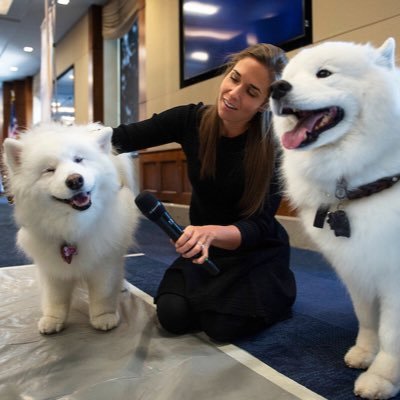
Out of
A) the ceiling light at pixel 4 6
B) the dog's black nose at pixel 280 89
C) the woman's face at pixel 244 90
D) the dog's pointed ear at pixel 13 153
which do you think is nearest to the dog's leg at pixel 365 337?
the dog's black nose at pixel 280 89

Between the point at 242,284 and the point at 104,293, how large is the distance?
20.0 inches

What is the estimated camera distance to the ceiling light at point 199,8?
3852 mm

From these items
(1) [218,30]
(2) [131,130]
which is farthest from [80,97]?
(2) [131,130]

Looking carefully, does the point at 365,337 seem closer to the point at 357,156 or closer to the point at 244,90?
the point at 357,156

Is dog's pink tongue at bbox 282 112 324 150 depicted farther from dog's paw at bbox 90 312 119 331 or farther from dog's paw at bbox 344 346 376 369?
dog's paw at bbox 90 312 119 331

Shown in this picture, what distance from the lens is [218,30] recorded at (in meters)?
3.79

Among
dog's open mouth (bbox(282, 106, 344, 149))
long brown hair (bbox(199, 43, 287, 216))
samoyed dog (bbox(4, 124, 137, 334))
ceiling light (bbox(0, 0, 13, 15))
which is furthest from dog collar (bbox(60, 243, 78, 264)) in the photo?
ceiling light (bbox(0, 0, 13, 15))

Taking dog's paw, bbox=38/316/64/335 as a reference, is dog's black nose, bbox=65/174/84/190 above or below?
above

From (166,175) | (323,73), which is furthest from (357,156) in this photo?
(166,175)

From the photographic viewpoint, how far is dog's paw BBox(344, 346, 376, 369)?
1237 millimetres

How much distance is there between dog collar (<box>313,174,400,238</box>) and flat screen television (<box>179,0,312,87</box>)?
2071 mm

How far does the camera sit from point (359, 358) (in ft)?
4.08

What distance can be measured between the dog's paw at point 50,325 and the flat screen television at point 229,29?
6.99ft

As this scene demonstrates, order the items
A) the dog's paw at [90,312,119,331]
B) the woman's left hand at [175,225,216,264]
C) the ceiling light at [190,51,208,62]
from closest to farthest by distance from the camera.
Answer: the woman's left hand at [175,225,216,264], the dog's paw at [90,312,119,331], the ceiling light at [190,51,208,62]
